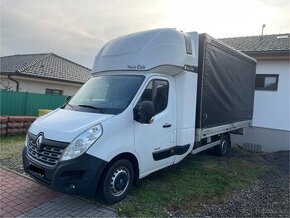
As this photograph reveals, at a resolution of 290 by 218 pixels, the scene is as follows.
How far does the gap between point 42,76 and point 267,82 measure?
1419cm

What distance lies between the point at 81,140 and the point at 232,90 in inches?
219

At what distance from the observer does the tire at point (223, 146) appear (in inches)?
350

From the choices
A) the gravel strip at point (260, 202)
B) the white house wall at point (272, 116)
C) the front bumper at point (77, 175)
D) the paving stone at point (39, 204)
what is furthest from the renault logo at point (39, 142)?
the white house wall at point (272, 116)

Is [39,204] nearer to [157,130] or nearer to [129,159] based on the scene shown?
[129,159]

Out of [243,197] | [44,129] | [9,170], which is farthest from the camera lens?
[9,170]

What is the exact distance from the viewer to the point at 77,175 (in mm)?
4273

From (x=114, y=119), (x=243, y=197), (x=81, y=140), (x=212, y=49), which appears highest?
(x=212, y=49)

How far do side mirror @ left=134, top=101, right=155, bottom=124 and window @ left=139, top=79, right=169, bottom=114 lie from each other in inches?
11.3

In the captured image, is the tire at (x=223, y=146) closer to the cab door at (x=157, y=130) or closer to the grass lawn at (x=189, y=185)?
the grass lawn at (x=189, y=185)

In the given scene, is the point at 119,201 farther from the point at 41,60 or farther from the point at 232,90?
the point at 41,60

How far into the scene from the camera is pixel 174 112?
19.2ft

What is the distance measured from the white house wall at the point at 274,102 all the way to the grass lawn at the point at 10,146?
898 centimetres

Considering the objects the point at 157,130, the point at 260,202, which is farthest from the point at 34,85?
the point at 260,202

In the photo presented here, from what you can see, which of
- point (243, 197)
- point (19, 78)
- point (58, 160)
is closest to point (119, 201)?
point (58, 160)
